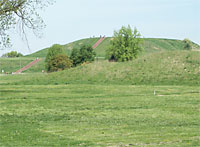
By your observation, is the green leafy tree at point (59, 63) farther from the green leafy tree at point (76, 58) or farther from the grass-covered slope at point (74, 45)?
the grass-covered slope at point (74, 45)

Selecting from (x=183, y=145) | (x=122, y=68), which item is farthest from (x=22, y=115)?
(x=122, y=68)

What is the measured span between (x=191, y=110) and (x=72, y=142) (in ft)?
41.2

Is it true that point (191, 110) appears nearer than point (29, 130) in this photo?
No

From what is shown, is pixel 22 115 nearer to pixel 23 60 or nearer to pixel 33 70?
pixel 33 70

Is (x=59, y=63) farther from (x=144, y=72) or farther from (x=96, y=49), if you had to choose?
(x=96, y=49)

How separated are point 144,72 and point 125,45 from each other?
4776cm

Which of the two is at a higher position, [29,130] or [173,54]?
[173,54]

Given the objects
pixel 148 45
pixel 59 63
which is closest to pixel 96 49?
pixel 148 45

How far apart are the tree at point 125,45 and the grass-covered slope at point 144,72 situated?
3752cm

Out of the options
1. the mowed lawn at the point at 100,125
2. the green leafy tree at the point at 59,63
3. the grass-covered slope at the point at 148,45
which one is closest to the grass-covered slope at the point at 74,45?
the grass-covered slope at the point at 148,45

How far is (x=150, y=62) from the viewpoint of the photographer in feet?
207

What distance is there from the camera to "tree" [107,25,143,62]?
104500mm

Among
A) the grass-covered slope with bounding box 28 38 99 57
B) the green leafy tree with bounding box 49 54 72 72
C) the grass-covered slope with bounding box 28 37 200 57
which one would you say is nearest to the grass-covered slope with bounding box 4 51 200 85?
the green leafy tree with bounding box 49 54 72 72

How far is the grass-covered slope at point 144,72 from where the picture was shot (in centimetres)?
5416
